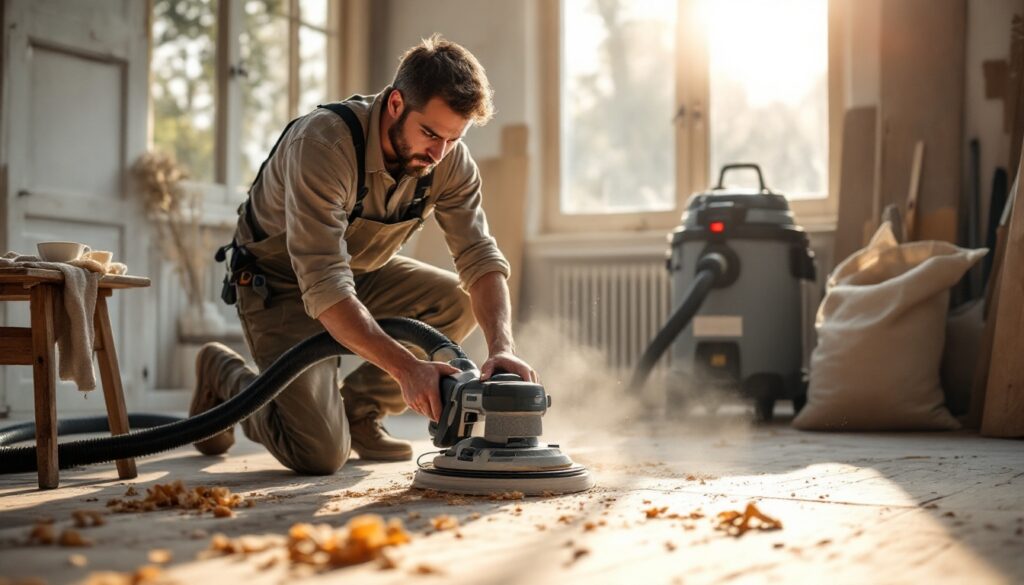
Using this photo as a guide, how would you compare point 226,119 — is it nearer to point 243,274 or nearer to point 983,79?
point 243,274

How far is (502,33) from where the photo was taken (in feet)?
17.6

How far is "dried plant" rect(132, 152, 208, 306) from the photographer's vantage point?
4.52 m

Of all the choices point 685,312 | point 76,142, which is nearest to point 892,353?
point 685,312

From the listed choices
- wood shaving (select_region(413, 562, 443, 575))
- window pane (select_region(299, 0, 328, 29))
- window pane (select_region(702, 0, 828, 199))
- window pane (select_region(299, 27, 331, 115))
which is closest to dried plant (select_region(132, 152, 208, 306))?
window pane (select_region(299, 27, 331, 115))

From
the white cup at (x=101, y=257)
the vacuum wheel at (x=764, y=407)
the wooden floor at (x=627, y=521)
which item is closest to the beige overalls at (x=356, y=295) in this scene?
the wooden floor at (x=627, y=521)

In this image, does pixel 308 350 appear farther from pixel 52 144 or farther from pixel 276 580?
pixel 52 144

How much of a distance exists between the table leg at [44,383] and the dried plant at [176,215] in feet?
8.18

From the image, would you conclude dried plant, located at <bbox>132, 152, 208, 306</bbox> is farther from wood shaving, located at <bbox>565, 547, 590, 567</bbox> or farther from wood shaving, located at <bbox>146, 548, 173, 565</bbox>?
wood shaving, located at <bbox>565, 547, 590, 567</bbox>

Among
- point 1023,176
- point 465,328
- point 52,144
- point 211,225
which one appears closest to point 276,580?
point 465,328

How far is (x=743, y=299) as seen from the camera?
159 inches

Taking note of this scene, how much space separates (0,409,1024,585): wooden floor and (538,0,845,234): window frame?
2.29 m

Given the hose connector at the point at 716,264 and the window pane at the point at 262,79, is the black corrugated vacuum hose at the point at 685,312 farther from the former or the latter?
the window pane at the point at 262,79

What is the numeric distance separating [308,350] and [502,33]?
3571mm

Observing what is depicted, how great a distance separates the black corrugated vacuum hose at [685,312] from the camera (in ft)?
12.3
